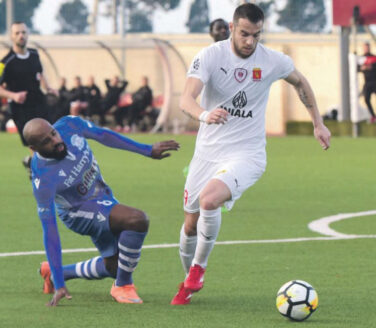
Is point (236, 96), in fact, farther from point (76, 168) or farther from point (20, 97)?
point (20, 97)

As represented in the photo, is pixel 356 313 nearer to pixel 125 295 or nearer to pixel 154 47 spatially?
pixel 125 295

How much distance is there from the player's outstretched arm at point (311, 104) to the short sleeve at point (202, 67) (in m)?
0.74

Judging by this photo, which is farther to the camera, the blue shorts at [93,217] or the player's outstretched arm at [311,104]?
the player's outstretched arm at [311,104]

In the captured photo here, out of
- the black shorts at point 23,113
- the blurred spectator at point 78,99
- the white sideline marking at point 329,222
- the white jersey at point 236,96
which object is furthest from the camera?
the blurred spectator at point 78,99

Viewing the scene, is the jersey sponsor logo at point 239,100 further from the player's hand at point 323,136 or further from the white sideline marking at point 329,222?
the white sideline marking at point 329,222

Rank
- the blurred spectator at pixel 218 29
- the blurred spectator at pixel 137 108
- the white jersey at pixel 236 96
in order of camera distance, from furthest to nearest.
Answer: the blurred spectator at pixel 137 108 → the blurred spectator at pixel 218 29 → the white jersey at pixel 236 96

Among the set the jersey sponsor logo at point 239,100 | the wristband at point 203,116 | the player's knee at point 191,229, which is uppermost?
the jersey sponsor logo at point 239,100

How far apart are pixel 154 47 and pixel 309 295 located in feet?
101

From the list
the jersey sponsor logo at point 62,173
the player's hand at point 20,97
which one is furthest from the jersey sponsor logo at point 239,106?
the player's hand at point 20,97

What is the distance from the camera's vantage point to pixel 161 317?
24.5ft

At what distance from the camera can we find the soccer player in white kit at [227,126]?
8031 mm

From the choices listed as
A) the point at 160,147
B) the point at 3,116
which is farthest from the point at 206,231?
the point at 3,116

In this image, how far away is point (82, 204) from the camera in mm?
8125

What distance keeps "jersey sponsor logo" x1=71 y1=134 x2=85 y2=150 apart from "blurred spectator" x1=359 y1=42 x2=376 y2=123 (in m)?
23.8
